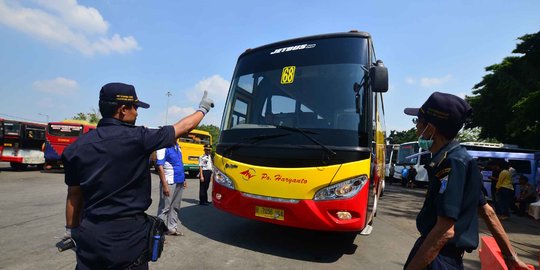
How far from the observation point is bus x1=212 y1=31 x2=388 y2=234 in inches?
163

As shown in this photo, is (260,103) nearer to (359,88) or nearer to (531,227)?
(359,88)

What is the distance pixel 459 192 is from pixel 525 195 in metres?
11.9

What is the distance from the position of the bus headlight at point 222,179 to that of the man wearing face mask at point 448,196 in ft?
10.3

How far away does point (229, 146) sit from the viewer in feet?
16.1

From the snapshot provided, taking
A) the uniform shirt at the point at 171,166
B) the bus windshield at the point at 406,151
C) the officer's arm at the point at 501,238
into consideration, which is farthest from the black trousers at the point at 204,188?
the bus windshield at the point at 406,151

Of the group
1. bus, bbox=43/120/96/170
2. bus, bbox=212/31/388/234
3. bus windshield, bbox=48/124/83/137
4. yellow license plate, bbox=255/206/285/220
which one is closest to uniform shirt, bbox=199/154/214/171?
bus, bbox=212/31/388/234

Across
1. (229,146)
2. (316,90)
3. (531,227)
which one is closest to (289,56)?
(316,90)

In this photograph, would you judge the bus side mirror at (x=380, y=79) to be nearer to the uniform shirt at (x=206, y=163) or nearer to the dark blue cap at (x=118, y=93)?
the dark blue cap at (x=118, y=93)

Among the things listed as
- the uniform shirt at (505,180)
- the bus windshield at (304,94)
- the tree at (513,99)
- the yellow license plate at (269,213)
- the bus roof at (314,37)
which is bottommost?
the yellow license plate at (269,213)

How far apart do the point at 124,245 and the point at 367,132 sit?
332 cm

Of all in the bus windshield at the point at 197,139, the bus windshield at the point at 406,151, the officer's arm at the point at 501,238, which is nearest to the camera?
the officer's arm at the point at 501,238

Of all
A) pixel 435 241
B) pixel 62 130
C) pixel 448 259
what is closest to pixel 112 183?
pixel 435 241

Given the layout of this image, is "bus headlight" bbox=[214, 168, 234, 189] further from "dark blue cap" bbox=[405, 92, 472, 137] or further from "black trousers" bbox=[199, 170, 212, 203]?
"black trousers" bbox=[199, 170, 212, 203]

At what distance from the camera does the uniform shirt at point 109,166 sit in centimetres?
199
